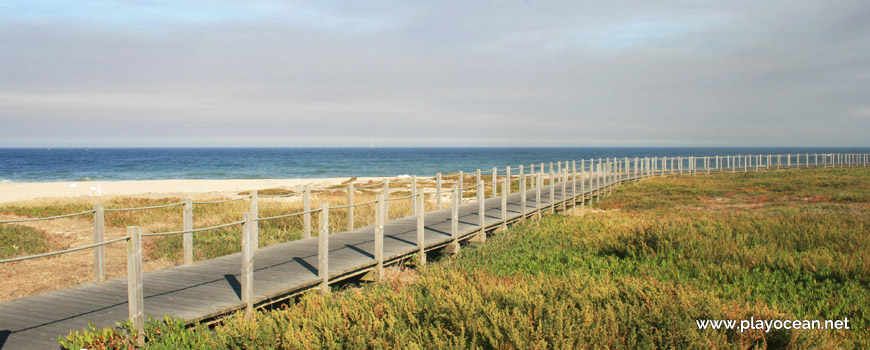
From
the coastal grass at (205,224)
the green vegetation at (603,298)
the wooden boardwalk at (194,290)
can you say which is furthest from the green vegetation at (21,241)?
the green vegetation at (603,298)

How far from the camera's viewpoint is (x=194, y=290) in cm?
641

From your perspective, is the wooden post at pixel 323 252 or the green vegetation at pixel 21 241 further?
the green vegetation at pixel 21 241

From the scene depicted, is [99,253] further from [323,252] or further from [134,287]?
[323,252]

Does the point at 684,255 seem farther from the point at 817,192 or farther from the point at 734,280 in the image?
the point at 817,192

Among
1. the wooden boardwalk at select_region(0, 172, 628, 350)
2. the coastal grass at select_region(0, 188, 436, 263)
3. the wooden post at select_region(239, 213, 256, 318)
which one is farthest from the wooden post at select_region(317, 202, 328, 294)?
the coastal grass at select_region(0, 188, 436, 263)

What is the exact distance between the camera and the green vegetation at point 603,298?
176 inches

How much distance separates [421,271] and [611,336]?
14.4 feet

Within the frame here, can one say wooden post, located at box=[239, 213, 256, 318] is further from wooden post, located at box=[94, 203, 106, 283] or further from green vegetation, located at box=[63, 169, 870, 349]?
wooden post, located at box=[94, 203, 106, 283]

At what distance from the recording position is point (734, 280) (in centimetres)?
744

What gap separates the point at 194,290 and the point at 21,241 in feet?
25.4

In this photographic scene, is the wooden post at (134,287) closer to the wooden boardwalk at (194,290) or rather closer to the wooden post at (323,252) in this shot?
the wooden boardwalk at (194,290)

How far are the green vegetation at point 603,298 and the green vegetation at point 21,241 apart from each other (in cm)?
754

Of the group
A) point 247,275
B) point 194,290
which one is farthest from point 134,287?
point 194,290

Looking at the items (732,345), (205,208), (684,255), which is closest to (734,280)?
(684,255)
